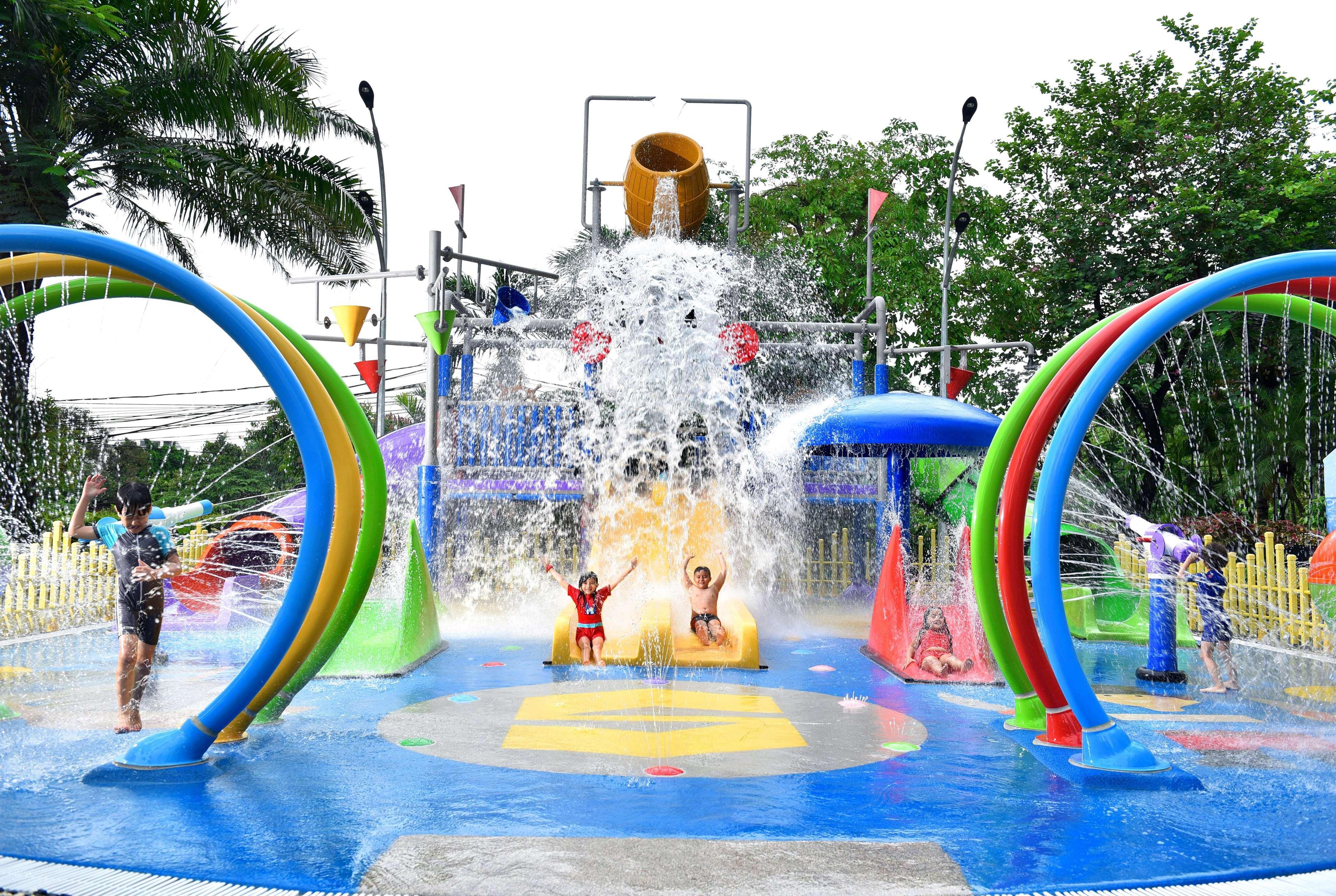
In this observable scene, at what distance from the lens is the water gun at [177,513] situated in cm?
657

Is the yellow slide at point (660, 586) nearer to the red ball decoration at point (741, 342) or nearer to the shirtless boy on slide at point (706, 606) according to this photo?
the shirtless boy on slide at point (706, 606)

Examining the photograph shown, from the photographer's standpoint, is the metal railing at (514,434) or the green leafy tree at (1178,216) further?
the green leafy tree at (1178,216)

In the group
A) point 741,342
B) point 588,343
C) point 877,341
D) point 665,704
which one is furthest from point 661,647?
point 877,341

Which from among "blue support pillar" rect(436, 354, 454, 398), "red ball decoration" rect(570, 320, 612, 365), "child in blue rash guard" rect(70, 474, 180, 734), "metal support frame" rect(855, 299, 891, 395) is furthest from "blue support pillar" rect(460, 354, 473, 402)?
"child in blue rash guard" rect(70, 474, 180, 734)

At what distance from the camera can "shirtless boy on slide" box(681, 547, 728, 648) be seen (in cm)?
961

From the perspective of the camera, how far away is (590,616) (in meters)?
9.21

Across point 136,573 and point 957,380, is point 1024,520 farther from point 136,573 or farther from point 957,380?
point 957,380

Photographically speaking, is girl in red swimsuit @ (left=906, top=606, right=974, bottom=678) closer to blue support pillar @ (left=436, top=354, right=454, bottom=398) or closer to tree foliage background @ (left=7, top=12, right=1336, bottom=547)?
blue support pillar @ (left=436, top=354, right=454, bottom=398)

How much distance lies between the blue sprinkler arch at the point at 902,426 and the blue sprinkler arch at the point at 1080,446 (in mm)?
5796

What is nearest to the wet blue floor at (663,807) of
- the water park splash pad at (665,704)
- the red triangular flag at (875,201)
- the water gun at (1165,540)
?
the water park splash pad at (665,704)

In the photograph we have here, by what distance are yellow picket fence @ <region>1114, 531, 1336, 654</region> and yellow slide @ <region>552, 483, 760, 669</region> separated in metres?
4.20

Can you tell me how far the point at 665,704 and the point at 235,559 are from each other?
14585mm

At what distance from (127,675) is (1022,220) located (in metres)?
23.4

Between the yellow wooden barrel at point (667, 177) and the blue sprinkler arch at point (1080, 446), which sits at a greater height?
the yellow wooden barrel at point (667, 177)
